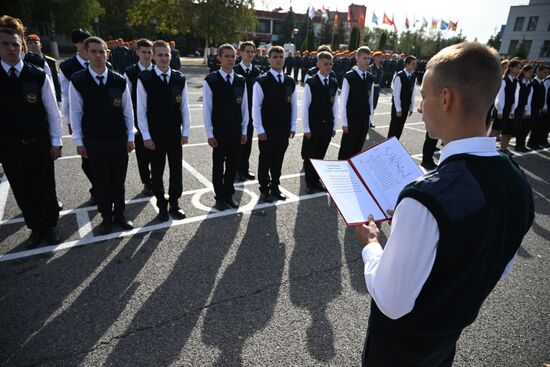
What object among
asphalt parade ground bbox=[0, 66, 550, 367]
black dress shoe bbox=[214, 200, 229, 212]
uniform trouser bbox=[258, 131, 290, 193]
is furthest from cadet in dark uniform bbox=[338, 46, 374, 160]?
black dress shoe bbox=[214, 200, 229, 212]

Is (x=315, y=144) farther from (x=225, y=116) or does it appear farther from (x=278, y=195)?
(x=225, y=116)

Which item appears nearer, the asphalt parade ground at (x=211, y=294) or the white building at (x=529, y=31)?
the asphalt parade ground at (x=211, y=294)

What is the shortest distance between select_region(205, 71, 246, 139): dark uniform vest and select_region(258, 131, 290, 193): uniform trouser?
0.63m

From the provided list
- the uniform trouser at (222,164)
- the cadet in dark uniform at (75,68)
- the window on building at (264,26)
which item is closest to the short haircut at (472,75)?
the uniform trouser at (222,164)

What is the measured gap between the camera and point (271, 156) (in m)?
5.88

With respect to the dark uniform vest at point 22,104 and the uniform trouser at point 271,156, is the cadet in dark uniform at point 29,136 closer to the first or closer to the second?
the dark uniform vest at point 22,104

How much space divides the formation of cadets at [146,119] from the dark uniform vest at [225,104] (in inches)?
0.6

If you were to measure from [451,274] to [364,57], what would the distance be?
235 inches

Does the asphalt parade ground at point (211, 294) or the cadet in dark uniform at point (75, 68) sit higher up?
the cadet in dark uniform at point (75, 68)

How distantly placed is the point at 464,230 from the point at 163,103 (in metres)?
4.48

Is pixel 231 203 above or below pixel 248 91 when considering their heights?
below

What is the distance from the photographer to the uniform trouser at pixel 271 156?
5.77 meters

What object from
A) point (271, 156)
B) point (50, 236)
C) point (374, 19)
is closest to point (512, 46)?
Result: point (374, 19)

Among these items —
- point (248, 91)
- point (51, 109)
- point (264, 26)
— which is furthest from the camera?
point (264, 26)
